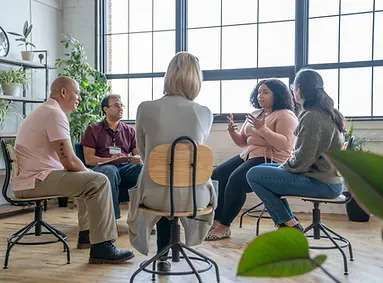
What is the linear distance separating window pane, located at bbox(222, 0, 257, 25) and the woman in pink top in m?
1.70

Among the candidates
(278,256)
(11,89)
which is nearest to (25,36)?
(11,89)

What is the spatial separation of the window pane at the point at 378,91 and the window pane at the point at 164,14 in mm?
2342

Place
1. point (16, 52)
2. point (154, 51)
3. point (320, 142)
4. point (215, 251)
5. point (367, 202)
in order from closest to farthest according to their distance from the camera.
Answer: point (367, 202), point (320, 142), point (215, 251), point (16, 52), point (154, 51)

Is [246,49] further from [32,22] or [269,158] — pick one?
[32,22]

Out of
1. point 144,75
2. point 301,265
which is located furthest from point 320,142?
point 144,75

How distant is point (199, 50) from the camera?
534 centimetres

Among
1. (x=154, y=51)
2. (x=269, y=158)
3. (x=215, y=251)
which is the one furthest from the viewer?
(x=154, y=51)

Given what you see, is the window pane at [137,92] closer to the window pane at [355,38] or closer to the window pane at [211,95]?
the window pane at [211,95]

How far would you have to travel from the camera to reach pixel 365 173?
47 centimetres

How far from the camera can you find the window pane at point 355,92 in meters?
4.59

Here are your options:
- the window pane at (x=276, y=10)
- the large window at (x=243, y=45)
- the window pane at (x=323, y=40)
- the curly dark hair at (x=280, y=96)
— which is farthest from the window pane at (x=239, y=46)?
the curly dark hair at (x=280, y=96)

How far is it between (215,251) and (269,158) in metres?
0.84

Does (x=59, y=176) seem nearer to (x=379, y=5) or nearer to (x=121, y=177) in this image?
(x=121, y=177)

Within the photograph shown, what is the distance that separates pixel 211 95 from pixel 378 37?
6.03 ft
